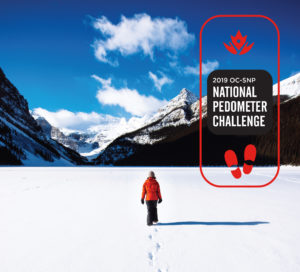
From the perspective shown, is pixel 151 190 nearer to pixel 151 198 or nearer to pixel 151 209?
pixel 151 198

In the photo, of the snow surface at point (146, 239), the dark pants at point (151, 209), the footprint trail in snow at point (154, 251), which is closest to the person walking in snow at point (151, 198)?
the dark pants at point (151, 209)

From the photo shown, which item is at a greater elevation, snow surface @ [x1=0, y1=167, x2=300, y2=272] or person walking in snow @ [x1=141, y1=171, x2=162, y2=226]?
person walking in snow @ [x1=141, y1=171, x2=162, y2=226]

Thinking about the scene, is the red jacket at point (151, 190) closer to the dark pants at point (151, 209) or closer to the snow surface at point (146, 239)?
the dark pants at point (151, 209)

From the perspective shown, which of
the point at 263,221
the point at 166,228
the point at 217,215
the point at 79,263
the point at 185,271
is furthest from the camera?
the point at 217,215

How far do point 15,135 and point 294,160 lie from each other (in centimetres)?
12610

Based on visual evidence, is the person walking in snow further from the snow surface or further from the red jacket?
the snow surface

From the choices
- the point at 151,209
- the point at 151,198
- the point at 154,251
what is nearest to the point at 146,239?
the point at 154,251

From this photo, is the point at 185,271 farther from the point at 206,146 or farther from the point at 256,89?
the point at 206,146

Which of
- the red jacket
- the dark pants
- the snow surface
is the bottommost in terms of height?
the snow surface

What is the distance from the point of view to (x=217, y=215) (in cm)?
971

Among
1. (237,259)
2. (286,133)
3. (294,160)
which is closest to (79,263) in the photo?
(237,259)

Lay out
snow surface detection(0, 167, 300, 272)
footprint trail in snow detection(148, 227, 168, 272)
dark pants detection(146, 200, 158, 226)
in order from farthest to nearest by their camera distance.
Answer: dark pants detection(146, 200, 158, 226)
snow surface detection(0, 167, 300, 272)
footprint trail in snow detection(148, 227, 168, 272)

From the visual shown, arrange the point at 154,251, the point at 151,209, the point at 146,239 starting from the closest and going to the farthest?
the point at 154,251, the point at 146,239, the point at 151,209

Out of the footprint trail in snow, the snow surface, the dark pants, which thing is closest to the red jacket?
the dark pants
